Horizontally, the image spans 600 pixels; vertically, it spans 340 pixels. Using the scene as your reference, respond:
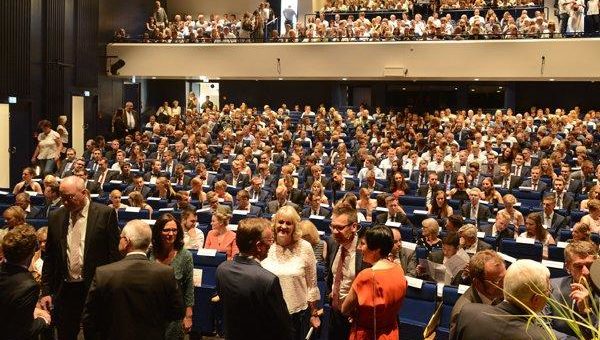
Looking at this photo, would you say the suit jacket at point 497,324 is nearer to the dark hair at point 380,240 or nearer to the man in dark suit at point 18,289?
the dark hair at point 380,240

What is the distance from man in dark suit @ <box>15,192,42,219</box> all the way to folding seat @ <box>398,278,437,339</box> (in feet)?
15.9

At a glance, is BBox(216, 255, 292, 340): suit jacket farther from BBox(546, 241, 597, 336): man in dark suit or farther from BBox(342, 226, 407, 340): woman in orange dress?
BBox(546, 241, 597, 336): man in dark suit

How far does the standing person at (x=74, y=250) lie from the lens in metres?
4.41

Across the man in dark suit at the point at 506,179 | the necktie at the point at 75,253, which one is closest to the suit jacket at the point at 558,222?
the man in dark suit at the point at 506,179

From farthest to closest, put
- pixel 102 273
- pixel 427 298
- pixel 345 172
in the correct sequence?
pixel 345 172 < pixel 427 298 < pixel 102 273

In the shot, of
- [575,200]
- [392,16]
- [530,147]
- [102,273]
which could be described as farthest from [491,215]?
[392,16]

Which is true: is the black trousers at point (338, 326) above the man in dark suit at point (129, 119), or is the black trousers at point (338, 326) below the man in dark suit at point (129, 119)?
below

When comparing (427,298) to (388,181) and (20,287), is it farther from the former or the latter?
(388,181)

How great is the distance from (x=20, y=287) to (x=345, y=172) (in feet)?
29.0

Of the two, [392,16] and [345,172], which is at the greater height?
[392,16]

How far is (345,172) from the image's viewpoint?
12.1 meters

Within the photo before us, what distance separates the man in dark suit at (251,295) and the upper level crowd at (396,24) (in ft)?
53.1

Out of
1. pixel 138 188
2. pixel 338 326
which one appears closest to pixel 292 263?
pixel 338 326

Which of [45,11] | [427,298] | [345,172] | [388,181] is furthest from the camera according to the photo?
[45,11]
